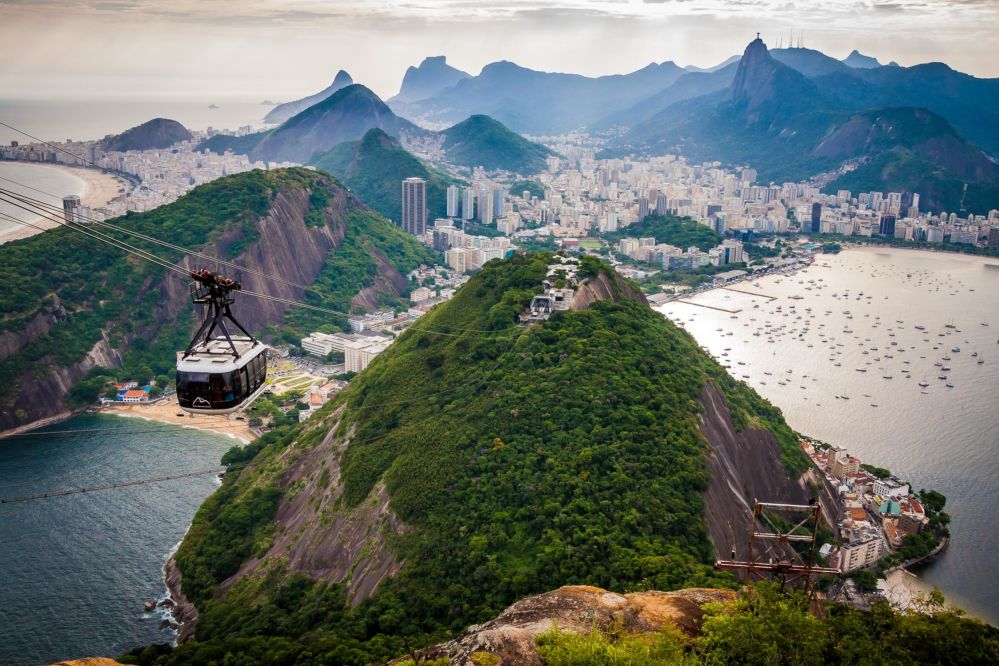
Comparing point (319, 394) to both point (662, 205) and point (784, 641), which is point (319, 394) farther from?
point (662, 205)

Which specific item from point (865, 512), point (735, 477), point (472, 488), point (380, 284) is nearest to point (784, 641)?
point (472, 488)

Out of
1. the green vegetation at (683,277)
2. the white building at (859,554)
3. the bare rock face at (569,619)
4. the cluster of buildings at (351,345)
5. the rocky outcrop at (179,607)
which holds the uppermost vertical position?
Result: the bare rock face at (569,619)

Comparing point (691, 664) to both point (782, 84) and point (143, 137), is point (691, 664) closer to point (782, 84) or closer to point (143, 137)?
point (143, 137)

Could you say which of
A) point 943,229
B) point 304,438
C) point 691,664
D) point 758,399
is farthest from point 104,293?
point 943,229

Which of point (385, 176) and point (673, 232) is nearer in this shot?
point (673, 232)

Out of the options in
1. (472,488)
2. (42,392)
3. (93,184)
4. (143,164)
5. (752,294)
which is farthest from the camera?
(143,164)

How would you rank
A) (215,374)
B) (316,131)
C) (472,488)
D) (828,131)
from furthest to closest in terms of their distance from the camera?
(316,131)
(828,131)
(472,488)
(215,374)

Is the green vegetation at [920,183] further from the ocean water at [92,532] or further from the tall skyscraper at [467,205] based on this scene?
the ocean water at [92,532]

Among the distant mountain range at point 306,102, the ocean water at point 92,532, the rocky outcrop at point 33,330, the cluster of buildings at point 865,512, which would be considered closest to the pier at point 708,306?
the cluster of buildings at point 865,512
